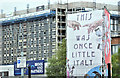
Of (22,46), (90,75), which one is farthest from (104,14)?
(22,46)

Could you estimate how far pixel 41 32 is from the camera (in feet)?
178

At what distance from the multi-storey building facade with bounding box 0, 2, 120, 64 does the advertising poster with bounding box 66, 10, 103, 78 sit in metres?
22.6

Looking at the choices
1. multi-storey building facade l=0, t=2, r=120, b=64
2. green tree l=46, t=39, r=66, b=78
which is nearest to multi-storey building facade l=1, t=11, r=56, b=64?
multi-storey building facade l=0, t=2, r=120, b=64

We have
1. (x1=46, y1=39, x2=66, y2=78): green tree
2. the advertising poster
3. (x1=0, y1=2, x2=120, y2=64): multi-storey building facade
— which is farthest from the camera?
(x1=0, y1=2, x2=120, y2=64): multi-storey building facade

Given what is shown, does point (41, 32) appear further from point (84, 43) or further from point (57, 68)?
point (84, 43)

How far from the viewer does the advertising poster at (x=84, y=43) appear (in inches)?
1113

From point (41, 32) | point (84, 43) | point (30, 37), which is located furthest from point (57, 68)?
point (30, 37)

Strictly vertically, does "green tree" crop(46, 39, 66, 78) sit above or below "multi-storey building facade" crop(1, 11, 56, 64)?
below

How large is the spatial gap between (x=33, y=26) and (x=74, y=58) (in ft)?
90.6

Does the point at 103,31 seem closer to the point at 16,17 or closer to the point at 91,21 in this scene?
the point at 91,21

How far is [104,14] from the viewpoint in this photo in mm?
27938

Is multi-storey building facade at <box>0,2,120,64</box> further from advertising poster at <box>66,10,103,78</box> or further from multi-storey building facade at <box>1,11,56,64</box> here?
advertising poster at <box>66,10,103,78</box>

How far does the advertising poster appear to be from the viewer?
92.7ft

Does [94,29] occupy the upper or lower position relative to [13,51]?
upper
